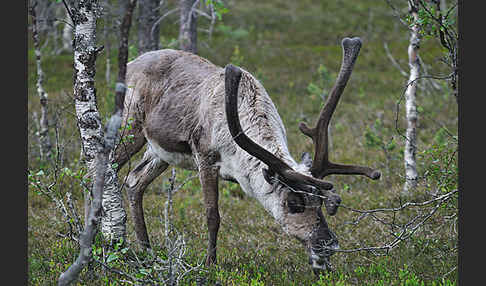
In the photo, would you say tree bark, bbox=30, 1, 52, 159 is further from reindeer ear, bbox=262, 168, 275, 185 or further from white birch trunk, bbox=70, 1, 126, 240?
reindeer ear, bbox=262, 168, 275, 185

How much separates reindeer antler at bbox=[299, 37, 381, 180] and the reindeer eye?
0.29 m

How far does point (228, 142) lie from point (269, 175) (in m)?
0.75

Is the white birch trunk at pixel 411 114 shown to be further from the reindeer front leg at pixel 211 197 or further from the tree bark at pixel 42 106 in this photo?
the tree bark at pixel 42 106

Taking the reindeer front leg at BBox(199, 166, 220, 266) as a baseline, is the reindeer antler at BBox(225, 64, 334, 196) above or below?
above

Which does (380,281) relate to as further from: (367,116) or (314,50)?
(314,50)

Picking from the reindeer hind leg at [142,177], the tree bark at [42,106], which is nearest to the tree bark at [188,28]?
the reindeer hind leg at [142,177]

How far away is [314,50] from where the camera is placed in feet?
79.4

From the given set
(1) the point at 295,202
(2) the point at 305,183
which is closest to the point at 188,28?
(1) the point at 295,202

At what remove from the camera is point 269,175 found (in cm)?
500

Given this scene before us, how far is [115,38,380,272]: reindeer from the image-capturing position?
4.92 meters

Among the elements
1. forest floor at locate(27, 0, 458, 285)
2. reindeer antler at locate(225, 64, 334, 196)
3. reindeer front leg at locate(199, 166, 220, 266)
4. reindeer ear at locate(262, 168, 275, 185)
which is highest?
reindeer antler at locate(225, 64, 334, 196)

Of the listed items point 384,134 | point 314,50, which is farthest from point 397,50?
point 384,134

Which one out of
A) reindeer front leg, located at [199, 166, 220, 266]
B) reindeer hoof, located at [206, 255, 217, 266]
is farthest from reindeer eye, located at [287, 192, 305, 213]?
reindeer hoof, located at [206, 255, 217, 266]

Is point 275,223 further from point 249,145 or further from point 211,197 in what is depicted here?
point 249,145
